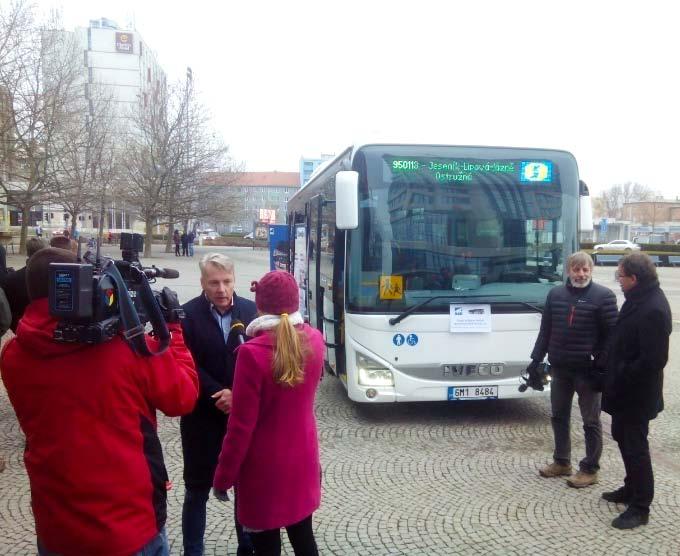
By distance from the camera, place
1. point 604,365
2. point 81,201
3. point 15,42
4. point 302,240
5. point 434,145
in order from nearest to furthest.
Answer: point 604,365 < point 434,145 < point 302,240 < point 15,42 < point 81,201

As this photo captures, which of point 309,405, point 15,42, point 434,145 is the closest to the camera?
point 309,405

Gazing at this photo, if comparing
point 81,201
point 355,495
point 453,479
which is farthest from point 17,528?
point 81,201

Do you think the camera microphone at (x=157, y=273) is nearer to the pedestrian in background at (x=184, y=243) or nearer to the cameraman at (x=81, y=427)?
the cameraman at (x=81, y=427)

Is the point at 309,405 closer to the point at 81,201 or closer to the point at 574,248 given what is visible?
the point at 574,248

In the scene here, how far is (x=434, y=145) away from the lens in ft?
19.5

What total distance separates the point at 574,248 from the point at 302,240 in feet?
13.4

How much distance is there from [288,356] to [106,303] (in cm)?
80

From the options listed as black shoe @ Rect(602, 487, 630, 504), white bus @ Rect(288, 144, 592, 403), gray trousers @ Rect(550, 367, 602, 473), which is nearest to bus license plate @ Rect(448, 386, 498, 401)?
white bus @ Rect(288, 144, 592, 403)

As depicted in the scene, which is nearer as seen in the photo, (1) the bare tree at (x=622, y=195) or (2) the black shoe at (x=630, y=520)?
(2) the black shoe at (x=630, y=520)

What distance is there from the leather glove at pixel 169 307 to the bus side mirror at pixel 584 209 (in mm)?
5050

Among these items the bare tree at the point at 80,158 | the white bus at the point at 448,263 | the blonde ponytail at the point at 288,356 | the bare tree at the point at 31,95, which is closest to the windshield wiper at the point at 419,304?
the white bus at the point at 448,263

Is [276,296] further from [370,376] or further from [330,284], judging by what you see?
[330,284]

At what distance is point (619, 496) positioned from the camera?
13.7ft

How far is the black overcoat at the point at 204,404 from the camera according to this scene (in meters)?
3.11
